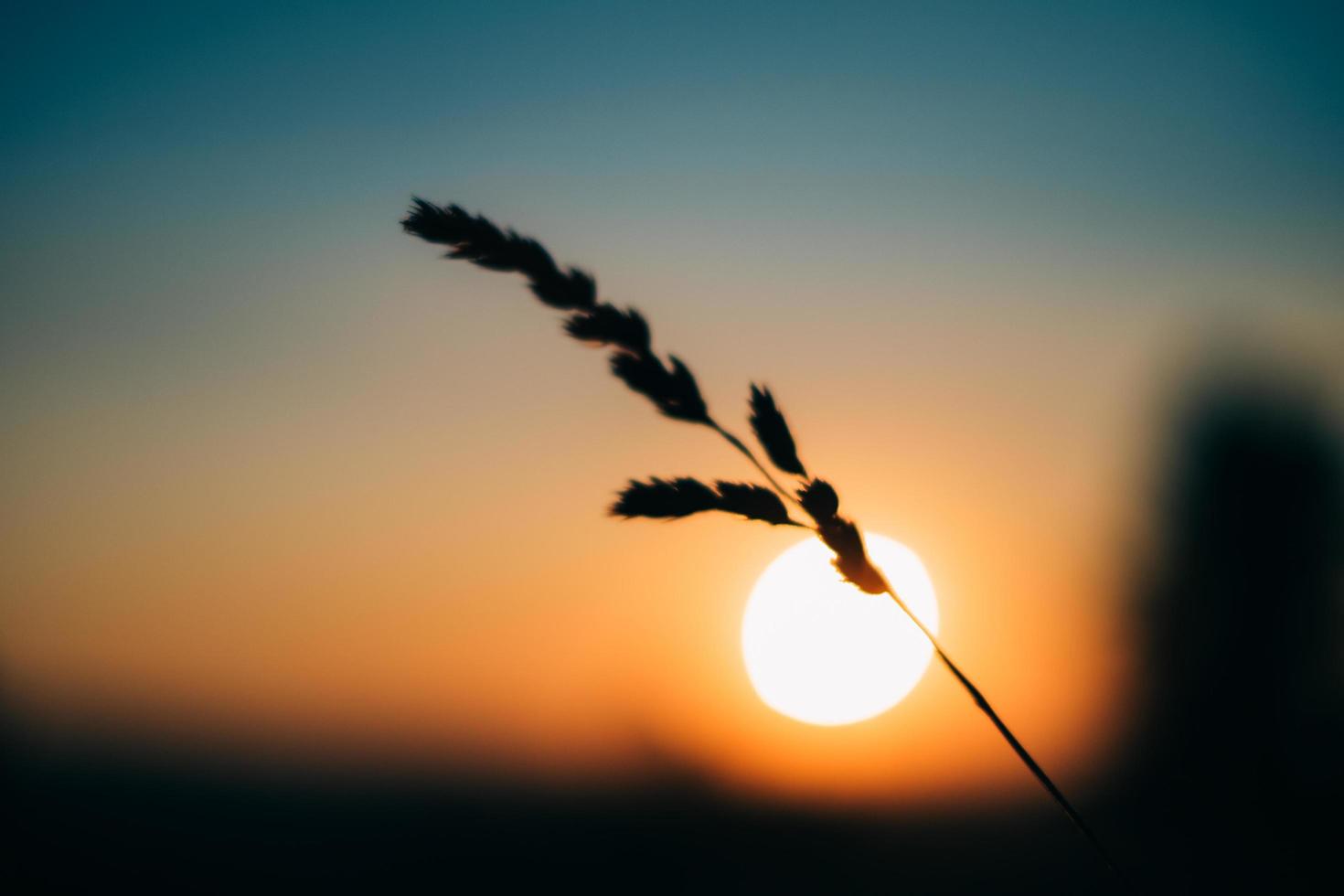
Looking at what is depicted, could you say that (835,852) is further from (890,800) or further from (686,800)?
(890,800)

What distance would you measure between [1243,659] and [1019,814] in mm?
11051

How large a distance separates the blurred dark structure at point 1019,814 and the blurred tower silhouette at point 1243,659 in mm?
72

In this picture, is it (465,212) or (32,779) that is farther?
(32,779)

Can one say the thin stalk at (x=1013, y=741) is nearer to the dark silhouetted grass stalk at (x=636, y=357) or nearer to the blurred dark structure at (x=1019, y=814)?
the dark silhouetted grass stalk at (x=636, y=357)

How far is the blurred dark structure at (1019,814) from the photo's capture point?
16.5 metres

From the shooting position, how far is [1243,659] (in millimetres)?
25312

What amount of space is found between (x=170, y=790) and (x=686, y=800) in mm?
24989

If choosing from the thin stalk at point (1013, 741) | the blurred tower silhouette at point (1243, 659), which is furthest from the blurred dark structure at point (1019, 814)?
the thin stalk at point (1013, 741)

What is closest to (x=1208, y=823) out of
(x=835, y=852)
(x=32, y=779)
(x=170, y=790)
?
(x=835, y=852)

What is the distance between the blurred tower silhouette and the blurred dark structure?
0.23 feet

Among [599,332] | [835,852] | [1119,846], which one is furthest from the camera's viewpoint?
[835,852]

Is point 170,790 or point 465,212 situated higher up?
point 170,790

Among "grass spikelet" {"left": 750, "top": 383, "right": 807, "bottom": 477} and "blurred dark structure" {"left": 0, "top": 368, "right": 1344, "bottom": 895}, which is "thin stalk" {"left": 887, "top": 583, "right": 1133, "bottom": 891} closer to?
"grass spikelet" {"left": 750, "top": 383, "right": 807, "bottom": 477}

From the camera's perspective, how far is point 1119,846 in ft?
55.2
